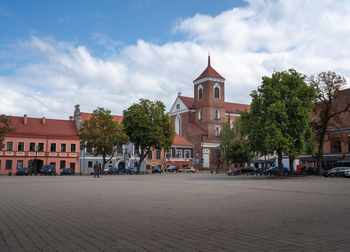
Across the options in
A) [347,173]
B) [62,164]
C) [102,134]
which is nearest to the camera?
[347,173]

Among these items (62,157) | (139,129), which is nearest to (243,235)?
(139,129)

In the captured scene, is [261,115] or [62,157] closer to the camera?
[261,115]

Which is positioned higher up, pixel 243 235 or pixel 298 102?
pixel 298 102

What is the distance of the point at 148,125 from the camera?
56.0 m

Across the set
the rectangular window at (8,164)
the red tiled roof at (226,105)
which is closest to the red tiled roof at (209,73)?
the red tiled roof at (226,105)

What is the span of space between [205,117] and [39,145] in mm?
42985

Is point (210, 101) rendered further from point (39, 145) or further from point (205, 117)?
point (39, 145)

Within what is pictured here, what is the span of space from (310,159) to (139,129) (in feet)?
90.2

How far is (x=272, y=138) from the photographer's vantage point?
3588 centimetres

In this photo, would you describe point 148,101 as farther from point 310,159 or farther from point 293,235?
point 293,235

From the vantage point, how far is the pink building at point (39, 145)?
2313 inches

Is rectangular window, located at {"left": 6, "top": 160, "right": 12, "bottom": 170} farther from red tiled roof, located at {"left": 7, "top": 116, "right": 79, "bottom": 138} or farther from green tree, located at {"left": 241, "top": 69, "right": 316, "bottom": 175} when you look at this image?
green tree, located at {"left": 241, "top": 69, "right": 316, "bottom": 175}

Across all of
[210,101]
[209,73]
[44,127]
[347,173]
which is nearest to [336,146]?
[347,173]

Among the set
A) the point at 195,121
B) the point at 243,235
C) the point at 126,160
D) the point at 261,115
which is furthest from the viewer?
the point at 195,121
